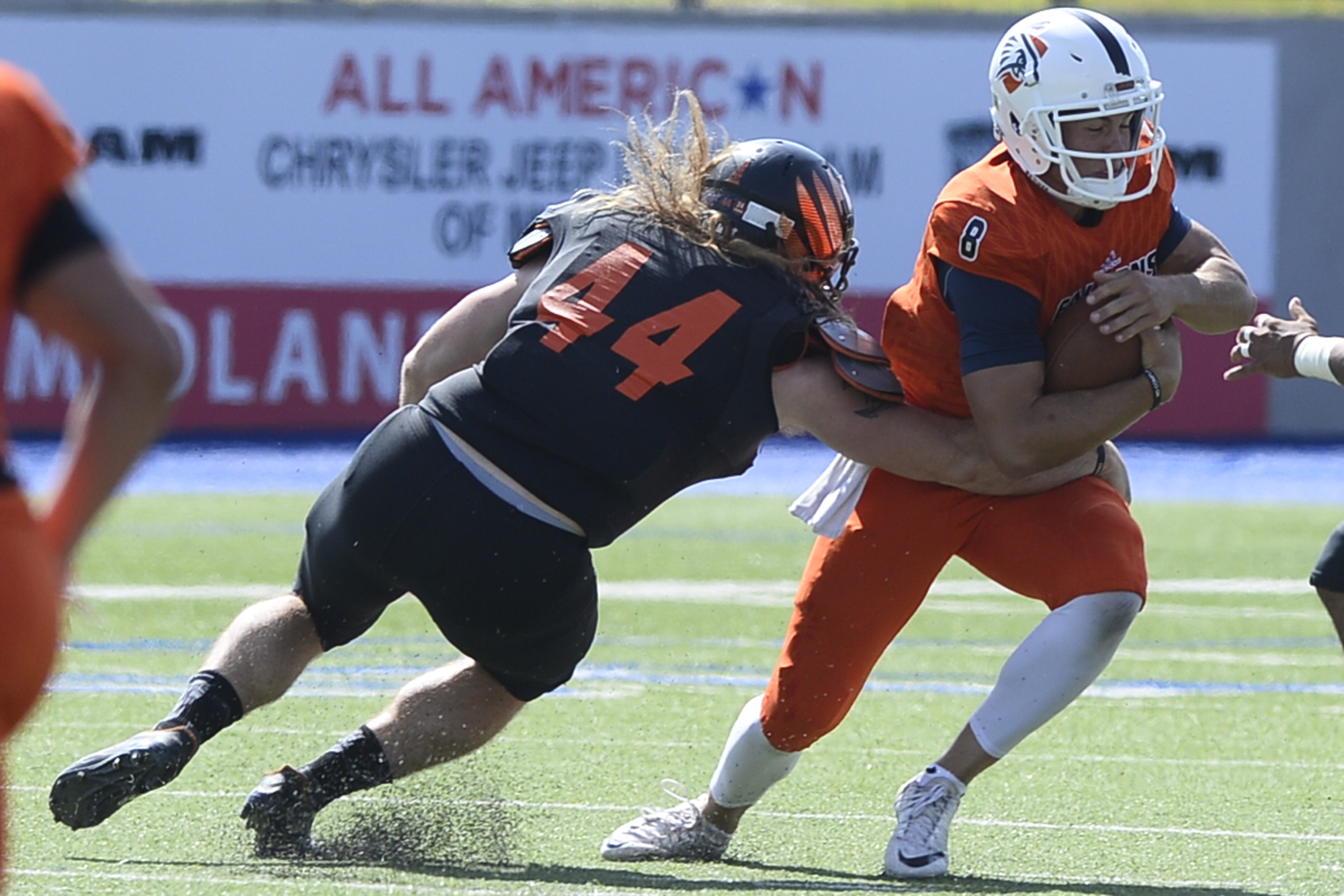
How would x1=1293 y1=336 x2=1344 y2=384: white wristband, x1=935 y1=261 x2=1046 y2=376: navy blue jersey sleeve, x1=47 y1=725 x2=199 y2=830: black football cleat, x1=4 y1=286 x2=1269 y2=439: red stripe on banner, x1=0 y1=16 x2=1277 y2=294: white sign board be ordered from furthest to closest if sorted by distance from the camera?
x1=0 y1=16 x2=1277 y2=294: white sign board → x1=4 y1=286 x2=1269 y2=439: red stripe on banner → x1=1293 y1=336 x2=1344 y2=384: white wristband → x1=935 y1=261 x2=1046 y2=376: navy blue jersey sleeve → x1=47 y1=725 x2=199 y2=830: black football cleat

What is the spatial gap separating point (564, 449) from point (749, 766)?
867 mm

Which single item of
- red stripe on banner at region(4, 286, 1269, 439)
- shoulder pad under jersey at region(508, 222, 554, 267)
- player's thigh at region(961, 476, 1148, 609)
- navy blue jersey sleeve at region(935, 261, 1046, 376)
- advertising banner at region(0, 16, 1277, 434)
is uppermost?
shoulder pad under jersey at region(508, 222, 554, 267)

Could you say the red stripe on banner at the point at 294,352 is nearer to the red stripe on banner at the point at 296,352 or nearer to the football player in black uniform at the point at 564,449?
the red stripe on banner at the point at 296,352

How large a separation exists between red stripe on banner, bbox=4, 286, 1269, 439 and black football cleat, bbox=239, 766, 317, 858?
12.0 m

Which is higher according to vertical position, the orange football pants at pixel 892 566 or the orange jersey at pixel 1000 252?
the orange jersey at pixel 1000 252

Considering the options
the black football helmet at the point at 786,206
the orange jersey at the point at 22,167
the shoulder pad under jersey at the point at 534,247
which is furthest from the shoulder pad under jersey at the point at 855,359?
the orange jersey at the point at 22,167

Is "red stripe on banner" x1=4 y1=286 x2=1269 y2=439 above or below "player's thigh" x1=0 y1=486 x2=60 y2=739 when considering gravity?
below

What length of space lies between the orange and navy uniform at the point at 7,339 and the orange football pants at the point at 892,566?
2324 millimetres

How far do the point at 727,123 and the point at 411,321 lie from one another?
3.09 meters

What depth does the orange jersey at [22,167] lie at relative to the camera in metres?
2.06

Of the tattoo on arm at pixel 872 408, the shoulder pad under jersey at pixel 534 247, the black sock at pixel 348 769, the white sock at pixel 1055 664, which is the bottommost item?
the black sock at pixel 348 769

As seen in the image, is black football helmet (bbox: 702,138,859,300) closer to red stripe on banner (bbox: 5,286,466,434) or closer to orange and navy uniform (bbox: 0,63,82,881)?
orange and navy uniform (bbox: 0,63,82,881)

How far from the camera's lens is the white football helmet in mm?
4160

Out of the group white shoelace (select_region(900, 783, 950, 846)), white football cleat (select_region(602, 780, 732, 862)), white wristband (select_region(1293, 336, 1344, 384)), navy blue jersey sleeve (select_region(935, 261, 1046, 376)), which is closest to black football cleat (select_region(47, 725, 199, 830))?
white football cleat (select_region(602, 780, 732, 862))
